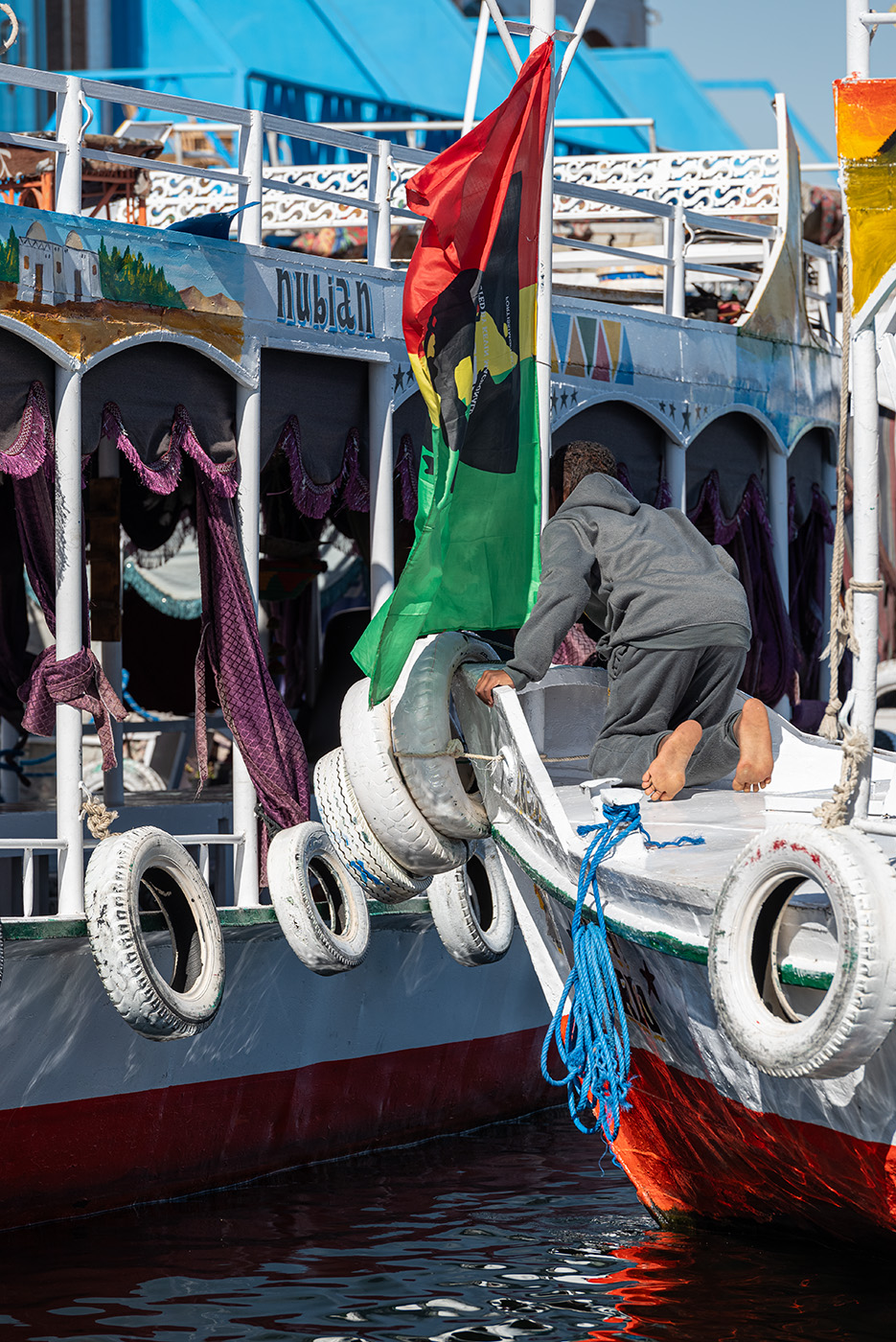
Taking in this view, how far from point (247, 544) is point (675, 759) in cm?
268

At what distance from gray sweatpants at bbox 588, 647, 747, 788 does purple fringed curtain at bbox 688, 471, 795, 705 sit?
4.35 meters

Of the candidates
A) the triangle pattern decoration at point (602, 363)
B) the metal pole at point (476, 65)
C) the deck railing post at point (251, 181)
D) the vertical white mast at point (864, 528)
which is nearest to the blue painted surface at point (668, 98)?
the metal pole at point (476, 65)

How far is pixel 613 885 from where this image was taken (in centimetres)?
567

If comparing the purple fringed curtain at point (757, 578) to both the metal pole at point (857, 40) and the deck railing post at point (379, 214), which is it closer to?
the deck railing post at point (379, 214)

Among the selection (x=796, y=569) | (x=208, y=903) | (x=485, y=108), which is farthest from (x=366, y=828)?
(x=485, y=108)

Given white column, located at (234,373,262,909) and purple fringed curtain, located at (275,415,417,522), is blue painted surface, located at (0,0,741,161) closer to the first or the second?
purple fringed curtain, located at (275,415,417,522)

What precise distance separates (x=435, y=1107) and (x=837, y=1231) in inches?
131

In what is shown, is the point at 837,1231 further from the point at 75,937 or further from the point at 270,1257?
the point at 75,937

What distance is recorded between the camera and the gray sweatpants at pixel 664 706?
6684 mm

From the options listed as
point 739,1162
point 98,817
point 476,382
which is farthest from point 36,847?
point 739,1162

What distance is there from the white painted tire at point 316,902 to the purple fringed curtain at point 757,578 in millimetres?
4086

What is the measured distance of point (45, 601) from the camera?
7.57 metres

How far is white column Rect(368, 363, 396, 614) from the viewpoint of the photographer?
29.5ft

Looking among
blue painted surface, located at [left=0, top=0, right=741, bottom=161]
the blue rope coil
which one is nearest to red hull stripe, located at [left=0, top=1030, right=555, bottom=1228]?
the blue rope coil
